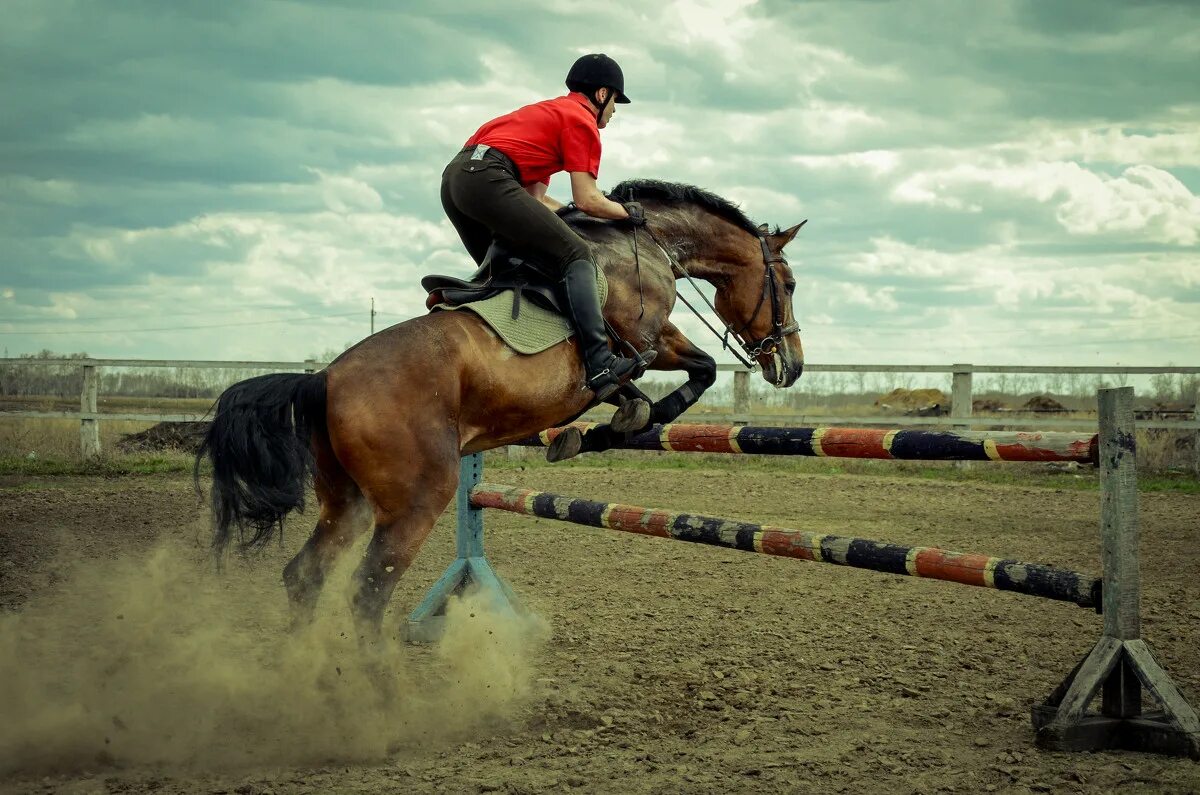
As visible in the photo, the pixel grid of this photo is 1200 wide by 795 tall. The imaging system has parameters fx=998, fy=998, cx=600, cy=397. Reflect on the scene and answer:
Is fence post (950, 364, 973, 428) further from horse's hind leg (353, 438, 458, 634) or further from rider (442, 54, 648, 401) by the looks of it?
horse's hind leg (353, 438, 458, 634)

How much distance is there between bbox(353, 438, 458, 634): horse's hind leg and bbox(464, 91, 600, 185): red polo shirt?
1.34m

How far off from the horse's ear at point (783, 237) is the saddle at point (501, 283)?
1.54 m

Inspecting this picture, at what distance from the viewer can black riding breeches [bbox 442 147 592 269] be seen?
4211 millimetres

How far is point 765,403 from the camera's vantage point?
17.2m

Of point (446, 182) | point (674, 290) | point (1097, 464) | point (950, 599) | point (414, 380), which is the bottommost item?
point (950, 599)

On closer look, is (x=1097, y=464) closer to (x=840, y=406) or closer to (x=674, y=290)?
(x=674, y=290)

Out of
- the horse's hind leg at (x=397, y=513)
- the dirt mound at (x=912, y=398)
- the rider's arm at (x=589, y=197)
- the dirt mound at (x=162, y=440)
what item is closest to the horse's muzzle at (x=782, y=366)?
the rider's arm at (x=589, y=197)

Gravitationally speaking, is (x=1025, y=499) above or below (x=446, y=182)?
below

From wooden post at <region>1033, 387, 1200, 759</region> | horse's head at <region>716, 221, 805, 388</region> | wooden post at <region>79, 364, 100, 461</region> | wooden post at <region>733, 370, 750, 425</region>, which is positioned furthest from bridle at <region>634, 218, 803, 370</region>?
wooden post at <region>79, 364, 100, 461</region>

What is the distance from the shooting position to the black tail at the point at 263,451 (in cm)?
381

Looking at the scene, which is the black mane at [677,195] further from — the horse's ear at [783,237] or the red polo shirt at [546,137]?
the red polo shirt at [546,137]

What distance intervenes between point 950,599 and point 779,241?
2.79 meters

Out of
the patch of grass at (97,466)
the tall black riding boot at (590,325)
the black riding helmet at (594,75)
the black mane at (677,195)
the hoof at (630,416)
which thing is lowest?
the patch of grass at (97,466)

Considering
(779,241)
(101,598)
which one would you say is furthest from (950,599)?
(101,598)
